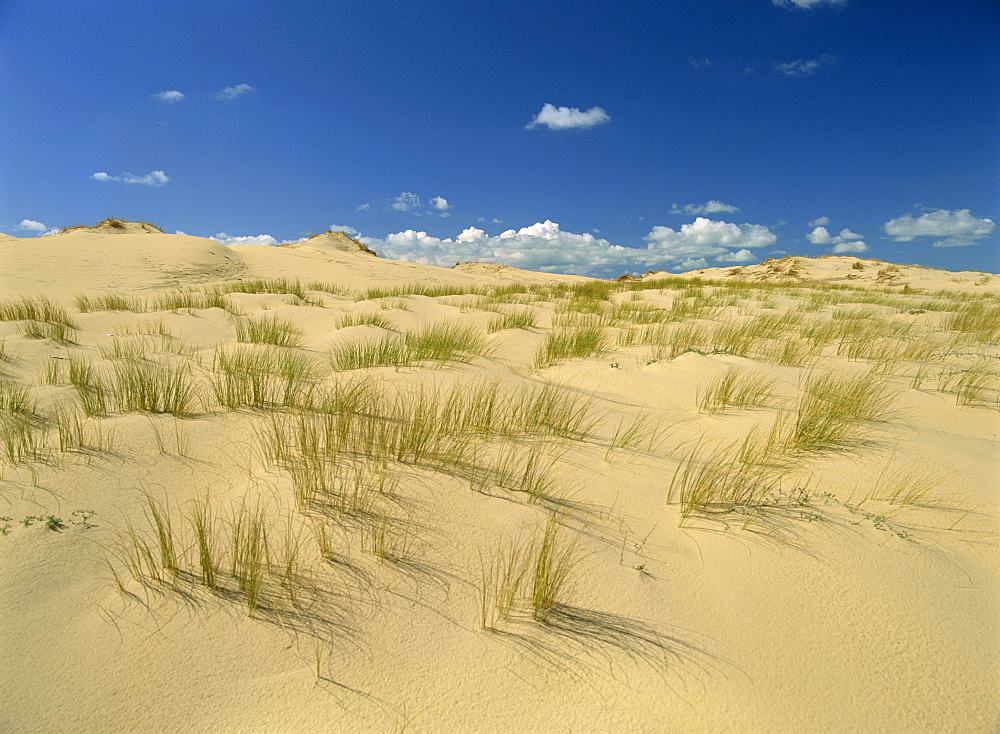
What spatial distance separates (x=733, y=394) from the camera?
3527 millimetres

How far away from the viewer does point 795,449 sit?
2535 millimetres

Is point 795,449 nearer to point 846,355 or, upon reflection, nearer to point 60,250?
point 846,355

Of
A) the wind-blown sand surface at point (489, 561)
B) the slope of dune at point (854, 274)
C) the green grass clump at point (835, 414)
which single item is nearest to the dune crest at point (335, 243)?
the slope of dune at point (854, 274)

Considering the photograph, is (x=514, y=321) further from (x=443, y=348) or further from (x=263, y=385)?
(x=263, y=385)

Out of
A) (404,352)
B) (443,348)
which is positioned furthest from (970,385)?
(404,352)

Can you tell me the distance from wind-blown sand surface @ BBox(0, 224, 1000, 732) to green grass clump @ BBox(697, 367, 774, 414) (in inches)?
→ 1.9

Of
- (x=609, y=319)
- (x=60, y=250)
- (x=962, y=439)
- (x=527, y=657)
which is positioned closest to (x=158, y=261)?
(x=60, y=250)

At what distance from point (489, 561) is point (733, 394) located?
9.12 ft

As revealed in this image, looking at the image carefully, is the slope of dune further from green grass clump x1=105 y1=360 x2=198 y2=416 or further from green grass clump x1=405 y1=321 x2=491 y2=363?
green grass clump x1=105 y1=360 x2=198 y2=416

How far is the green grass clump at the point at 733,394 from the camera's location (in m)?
3.36

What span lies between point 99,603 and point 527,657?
1.33 m

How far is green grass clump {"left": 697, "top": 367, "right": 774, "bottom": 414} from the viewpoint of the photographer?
3363mm

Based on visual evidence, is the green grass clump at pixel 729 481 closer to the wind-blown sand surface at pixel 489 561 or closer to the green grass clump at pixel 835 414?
the wind-blown sand surface at pixel 489 561

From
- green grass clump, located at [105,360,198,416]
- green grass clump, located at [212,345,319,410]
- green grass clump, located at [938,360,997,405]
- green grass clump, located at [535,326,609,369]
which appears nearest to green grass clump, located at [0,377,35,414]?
green grass clump, located at [105,360,198,416]
